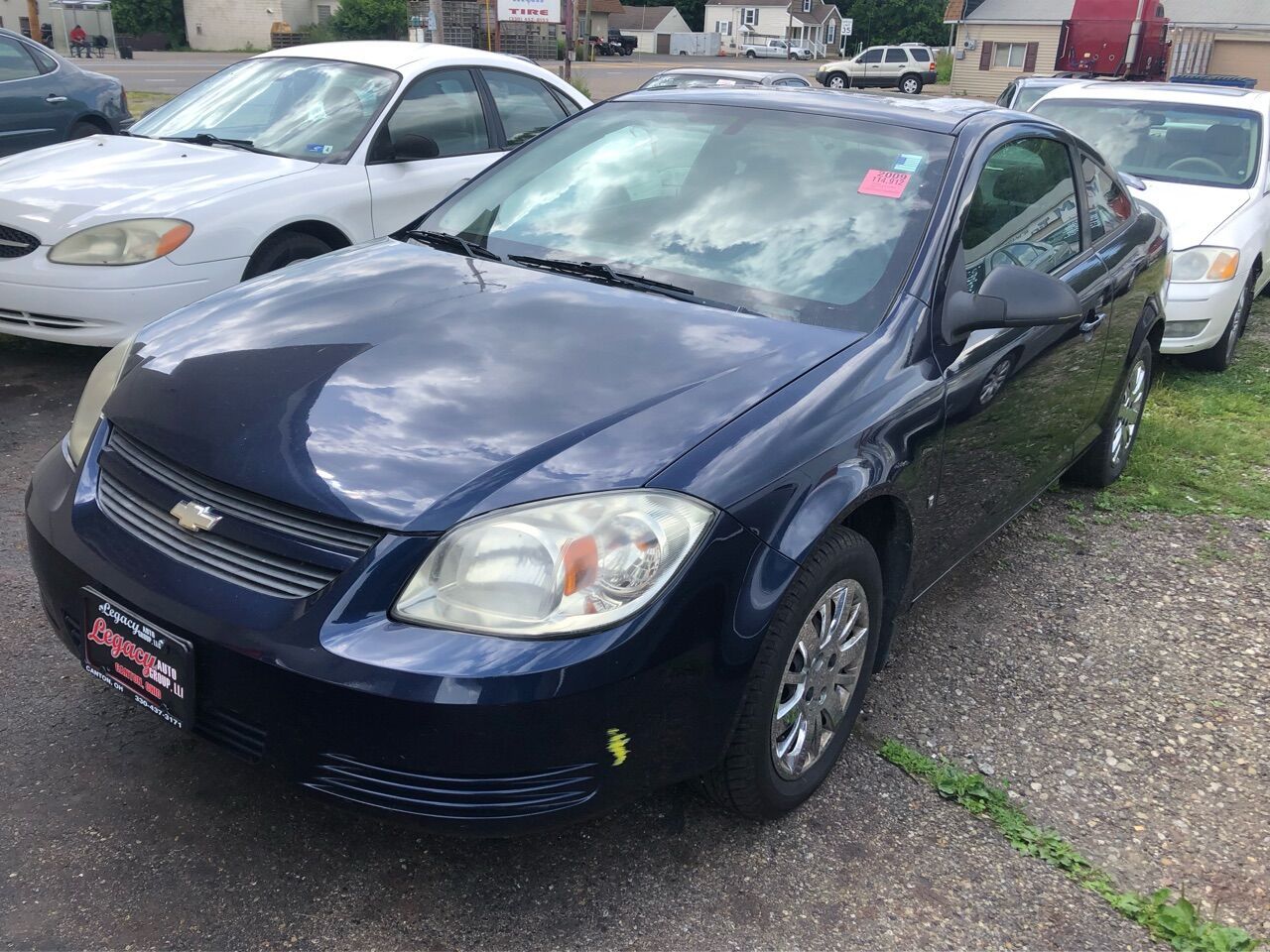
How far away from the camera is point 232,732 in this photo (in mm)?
2121

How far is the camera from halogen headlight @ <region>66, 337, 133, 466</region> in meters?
2.58

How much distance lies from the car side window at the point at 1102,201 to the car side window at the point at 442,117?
3109 mm

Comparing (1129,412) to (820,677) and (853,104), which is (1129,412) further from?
(820,677)

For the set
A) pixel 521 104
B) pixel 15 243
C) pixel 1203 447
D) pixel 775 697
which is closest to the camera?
pixel 775 697

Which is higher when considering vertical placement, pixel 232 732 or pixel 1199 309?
pixel 232 732

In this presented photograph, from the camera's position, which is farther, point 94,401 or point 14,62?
point 14,62

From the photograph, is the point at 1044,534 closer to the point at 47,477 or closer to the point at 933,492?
the point at 933,492

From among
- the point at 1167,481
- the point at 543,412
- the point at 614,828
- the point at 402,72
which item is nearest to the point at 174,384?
the point at 543,412

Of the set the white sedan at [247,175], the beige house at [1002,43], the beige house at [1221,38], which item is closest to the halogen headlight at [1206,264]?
the white sedan at [247,175]

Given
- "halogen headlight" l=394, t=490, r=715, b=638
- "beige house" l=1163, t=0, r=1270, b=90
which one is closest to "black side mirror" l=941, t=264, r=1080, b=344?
"halogen headlight" l=394, t=490, r=715, b=638

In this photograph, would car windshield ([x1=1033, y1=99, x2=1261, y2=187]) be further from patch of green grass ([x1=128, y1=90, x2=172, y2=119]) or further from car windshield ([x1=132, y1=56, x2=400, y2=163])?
patch of green grass ([x1=128, y1=90, x2=172, y2=119])

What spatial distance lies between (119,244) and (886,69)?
162ft

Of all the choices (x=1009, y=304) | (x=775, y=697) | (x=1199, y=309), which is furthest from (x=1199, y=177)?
(x=775, y=697)

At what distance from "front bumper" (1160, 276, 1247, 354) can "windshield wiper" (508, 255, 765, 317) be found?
4.16 m
